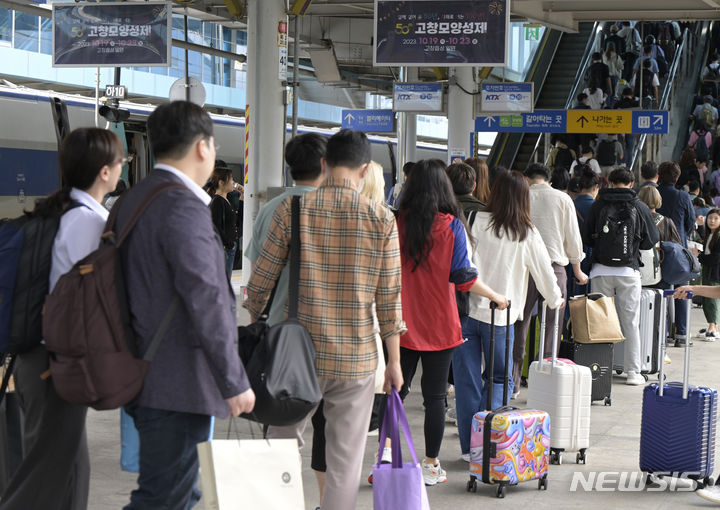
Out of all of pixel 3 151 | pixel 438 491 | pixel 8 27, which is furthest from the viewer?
pixel 8 27

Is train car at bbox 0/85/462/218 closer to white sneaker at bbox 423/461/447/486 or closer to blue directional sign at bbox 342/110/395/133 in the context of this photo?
blue directional sign at bbox 342/110/395/133

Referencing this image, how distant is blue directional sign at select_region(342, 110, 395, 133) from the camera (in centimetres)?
2119

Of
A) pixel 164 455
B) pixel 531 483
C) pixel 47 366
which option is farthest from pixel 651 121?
pixel 164 455

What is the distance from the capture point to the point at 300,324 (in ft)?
11.6

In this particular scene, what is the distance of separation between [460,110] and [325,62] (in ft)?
12.6

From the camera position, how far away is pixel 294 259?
3.64 metres

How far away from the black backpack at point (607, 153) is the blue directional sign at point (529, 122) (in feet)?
2.69

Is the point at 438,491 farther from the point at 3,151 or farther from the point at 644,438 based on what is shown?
the point at 3,151

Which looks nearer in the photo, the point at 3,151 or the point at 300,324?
the point at 300,324

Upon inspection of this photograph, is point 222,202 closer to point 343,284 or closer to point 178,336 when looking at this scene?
point 343,284

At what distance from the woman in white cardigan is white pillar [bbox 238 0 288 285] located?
614 cm

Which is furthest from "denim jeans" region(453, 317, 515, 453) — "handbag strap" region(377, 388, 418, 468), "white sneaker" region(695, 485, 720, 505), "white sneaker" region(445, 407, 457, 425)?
"handbag strap" region(377, 388, 418, 468)

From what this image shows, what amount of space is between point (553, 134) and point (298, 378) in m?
17.1

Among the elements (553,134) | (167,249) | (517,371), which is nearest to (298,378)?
(167,249)
